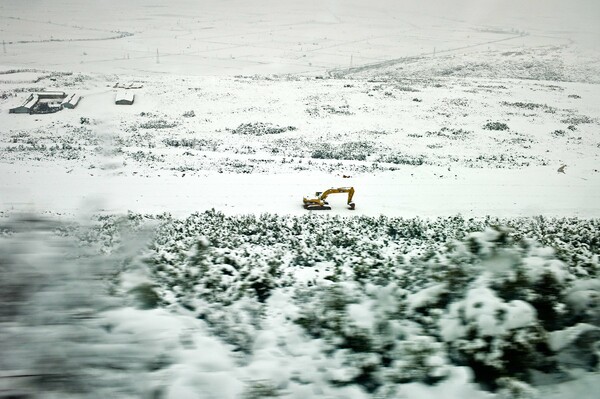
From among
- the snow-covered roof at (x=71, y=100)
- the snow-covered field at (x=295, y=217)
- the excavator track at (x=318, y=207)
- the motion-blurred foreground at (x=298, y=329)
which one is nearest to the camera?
the motion-blurred foreground at (x=298, y=329)

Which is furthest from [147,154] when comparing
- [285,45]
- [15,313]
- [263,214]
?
[285,45]

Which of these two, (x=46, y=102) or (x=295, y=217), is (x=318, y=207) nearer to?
(x=295, y=217)

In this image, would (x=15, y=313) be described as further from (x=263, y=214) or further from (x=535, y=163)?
(x=535, y=163)

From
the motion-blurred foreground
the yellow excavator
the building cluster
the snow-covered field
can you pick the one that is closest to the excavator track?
the yellow excavator

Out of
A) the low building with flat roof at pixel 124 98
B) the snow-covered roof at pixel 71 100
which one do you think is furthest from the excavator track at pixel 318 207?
the low building with flat roof at pixel 124 98

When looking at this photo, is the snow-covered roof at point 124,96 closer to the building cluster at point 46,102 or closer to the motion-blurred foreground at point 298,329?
the building cluster at point 46,102

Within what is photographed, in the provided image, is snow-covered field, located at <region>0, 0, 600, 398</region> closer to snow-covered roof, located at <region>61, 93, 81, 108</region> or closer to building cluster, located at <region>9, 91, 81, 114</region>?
building cluster, located at <region>9, 91, 81, 114</region>
